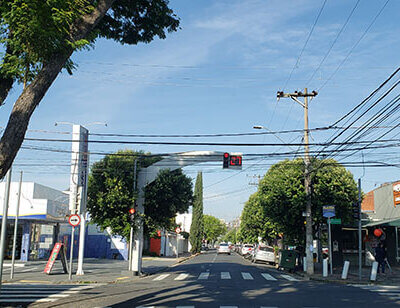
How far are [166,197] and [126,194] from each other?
250cm

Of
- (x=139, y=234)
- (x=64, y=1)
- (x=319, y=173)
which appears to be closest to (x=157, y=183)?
(x=139, y=234)

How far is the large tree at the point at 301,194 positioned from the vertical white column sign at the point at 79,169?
11268mm

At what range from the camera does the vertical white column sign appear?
899 inches

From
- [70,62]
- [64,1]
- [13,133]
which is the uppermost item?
[64,1]

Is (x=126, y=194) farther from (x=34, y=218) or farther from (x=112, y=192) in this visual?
(x=34, y=218)

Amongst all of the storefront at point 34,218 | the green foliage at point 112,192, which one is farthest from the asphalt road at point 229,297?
the storefront at point 34,218

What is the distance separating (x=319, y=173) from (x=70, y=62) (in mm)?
20643

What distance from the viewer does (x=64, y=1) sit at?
942 centimetres

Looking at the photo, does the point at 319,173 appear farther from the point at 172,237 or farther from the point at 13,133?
the point at 172,237

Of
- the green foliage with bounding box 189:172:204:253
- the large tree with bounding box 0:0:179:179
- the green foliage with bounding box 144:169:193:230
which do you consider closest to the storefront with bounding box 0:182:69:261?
the green foliage with bounding box 144:169:193:230

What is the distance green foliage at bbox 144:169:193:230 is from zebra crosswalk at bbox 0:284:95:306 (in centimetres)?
880

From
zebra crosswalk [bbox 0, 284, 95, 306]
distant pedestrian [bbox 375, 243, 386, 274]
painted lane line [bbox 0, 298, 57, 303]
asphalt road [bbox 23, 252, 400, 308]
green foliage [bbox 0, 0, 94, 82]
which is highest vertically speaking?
green foliage [bbox 0, 0, 94, 82]

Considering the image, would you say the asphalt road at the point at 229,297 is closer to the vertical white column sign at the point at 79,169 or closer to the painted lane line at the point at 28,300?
the painted lane line at the point at 28,300

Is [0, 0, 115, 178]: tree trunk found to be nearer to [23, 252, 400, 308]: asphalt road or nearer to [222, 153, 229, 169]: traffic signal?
[23, 252, 400, 308]: asphalt road
